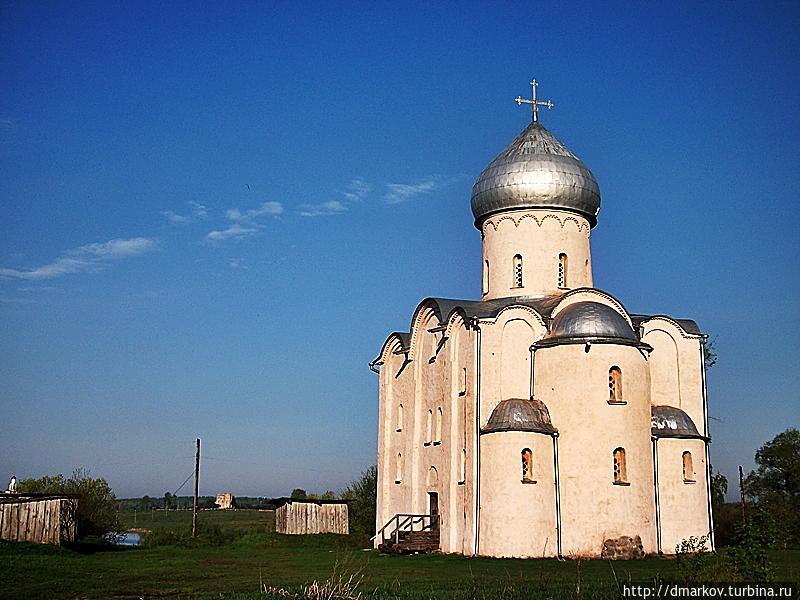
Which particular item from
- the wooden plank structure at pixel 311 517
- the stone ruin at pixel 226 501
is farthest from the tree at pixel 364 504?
the stone ruin at pixel 226 501

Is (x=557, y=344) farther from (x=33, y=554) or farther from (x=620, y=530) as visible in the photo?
(x=33, y=554)

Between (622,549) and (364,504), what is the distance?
16.2 metres

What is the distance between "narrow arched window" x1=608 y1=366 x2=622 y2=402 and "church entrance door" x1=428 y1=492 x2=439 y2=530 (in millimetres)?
5985

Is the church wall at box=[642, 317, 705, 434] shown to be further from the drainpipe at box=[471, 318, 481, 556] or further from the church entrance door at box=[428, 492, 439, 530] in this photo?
the church entrance door at box=[428, 492, 439, 530]

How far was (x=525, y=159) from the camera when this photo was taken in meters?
29.3

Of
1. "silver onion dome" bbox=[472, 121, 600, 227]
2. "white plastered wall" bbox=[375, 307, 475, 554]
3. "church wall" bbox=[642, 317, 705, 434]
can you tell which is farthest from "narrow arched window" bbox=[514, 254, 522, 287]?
"church wall" bbox=[642, 317, 705, 434]

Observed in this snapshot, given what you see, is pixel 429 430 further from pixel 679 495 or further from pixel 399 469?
pixel 679 495

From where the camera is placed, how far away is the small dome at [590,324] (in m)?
25.3

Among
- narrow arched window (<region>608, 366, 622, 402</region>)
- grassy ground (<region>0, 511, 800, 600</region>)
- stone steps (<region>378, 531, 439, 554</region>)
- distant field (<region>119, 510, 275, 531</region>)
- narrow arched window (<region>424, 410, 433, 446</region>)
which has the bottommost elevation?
distant field (<region>119, 510, 275, 531</region>)

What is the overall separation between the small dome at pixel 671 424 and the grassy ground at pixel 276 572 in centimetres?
376

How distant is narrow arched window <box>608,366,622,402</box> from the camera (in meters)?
25.3

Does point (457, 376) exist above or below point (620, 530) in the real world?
above

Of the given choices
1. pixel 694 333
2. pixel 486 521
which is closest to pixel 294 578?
pixel 486 521

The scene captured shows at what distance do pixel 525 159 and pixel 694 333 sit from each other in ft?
24.0
